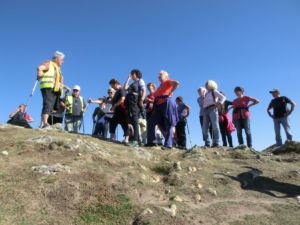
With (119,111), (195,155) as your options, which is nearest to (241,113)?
(195,155)

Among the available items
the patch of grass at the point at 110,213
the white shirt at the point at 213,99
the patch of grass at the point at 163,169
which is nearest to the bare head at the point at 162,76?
the white shirt at the point at 213,99

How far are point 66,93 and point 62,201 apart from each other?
24.9ft

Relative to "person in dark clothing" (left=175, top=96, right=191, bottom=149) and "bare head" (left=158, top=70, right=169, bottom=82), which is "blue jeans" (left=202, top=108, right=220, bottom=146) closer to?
"person in dark clothing" (left=175, top=96, right=191, bottom=149)

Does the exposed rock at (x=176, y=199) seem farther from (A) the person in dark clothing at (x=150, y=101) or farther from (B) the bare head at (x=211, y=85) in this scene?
(A) the person in dark clothing at (x=150, y=101)

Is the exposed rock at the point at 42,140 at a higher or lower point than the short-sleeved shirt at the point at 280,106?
lower

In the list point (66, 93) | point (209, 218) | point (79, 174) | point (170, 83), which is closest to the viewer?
point (209, 218)

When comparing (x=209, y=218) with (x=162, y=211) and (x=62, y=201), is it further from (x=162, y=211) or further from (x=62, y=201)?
(x=62, y=201)

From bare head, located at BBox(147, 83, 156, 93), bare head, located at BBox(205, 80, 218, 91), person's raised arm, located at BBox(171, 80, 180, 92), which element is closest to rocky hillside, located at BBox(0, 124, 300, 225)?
person's raised arm, located at BBox(171, 80, 180, 92)

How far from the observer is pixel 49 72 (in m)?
8.66

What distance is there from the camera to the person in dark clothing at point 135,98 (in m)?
8.25

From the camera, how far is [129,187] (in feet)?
15.1

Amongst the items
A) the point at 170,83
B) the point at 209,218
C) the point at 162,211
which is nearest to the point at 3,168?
the point at 162,211

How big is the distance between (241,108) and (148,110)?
3.77 meters

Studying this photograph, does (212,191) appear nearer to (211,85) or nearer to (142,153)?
(142,153)
